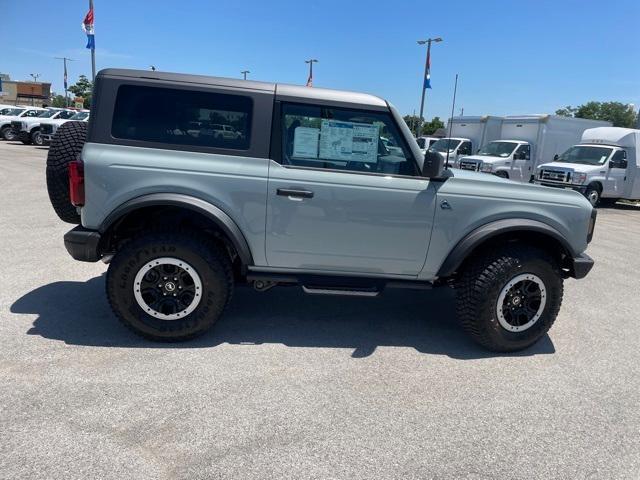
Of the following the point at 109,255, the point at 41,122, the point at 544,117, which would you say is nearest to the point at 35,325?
the point at 109,255

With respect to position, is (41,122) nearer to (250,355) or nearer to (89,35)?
(89,35)

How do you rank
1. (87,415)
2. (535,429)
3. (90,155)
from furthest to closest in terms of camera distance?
(90,155) → (535,429) → (87,415)

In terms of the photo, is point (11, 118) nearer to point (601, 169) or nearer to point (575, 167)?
point (575, 167)

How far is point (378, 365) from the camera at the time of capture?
364 centimetres

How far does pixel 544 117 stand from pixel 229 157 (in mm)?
18201

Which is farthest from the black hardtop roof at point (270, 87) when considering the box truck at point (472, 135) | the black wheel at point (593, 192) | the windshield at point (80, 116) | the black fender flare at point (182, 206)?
the windshield at point (80, 116)

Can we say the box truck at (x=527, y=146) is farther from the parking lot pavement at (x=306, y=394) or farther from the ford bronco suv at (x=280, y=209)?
the ford bronco suv at (x=280, y=209)

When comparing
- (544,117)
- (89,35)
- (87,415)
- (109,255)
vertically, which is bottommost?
(87,415)

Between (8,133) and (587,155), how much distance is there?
87.5ft

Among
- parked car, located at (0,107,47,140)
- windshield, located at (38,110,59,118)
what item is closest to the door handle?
windshield, located at (38,110,59,118)

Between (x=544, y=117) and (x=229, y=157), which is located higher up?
(x=544, y=117)

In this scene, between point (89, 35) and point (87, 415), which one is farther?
point (89, 35)

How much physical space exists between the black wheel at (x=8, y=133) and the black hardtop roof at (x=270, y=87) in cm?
2555

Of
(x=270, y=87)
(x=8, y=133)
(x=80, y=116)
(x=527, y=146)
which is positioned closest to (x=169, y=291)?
(x=270, y=87)
